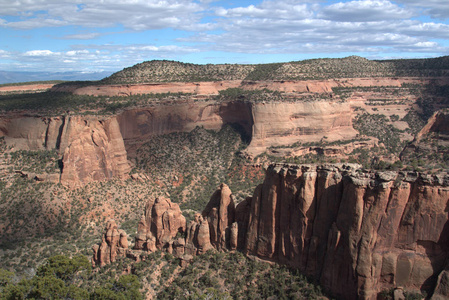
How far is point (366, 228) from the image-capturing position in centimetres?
2623

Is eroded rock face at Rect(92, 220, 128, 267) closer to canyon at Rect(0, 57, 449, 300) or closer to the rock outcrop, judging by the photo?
canyon at Rect(0, 57, 449, 300)

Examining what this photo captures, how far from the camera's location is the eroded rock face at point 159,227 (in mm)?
37062

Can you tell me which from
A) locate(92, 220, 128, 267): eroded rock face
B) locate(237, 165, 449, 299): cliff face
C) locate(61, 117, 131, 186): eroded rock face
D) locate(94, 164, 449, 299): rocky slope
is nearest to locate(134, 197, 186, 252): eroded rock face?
locate(92, 220, 128, 267): eroded rock face

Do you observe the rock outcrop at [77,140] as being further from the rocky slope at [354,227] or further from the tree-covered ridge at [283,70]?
the rocky slope at [354,227]

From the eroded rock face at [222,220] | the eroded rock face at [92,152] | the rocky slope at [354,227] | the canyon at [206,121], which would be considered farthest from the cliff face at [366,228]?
the canyon at [206,121]

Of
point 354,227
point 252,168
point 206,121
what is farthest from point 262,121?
point 354,227

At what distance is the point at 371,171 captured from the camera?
2722 centimetres

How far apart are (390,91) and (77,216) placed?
6563 centimetres

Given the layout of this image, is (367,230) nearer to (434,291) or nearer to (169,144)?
(434,291)

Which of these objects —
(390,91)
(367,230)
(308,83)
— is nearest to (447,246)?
(367,230)

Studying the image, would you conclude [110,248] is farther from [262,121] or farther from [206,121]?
[206,121]

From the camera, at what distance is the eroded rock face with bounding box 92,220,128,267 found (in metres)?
37.0

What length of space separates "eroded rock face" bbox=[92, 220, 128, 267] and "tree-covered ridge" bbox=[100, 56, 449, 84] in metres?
43.5

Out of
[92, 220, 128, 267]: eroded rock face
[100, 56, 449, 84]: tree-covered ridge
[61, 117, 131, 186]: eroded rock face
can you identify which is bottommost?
[92, 220, 128, 267]: eroded rock face
